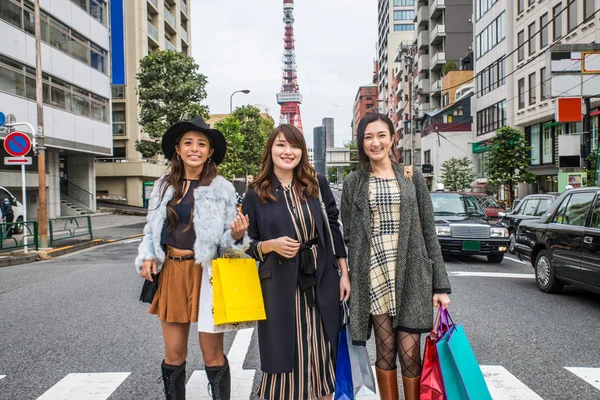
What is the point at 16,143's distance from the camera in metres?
12.4

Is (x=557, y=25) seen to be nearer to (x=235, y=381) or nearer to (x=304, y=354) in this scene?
(x=235, y=381)

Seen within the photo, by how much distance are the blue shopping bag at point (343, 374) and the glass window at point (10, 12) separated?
22224 mm

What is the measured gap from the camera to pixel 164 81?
26.9 metres

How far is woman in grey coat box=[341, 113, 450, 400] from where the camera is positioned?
2773 millimetres

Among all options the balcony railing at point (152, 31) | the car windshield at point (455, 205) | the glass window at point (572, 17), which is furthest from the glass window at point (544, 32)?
the balcony railing at point (152, 31)

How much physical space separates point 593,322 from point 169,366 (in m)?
4.95

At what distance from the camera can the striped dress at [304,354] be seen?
2766 millimetres

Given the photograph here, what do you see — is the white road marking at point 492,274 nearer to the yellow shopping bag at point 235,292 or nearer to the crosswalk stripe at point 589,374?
the crosswalk stripe at point 589,374

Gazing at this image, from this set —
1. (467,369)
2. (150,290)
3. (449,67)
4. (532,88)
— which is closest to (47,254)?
(150,290)

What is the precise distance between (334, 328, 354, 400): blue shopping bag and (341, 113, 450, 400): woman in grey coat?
92 mm

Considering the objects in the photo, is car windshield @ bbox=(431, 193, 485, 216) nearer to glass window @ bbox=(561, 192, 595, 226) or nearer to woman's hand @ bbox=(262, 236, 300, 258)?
glass window @ bbox=(561, 192, 595, 226)

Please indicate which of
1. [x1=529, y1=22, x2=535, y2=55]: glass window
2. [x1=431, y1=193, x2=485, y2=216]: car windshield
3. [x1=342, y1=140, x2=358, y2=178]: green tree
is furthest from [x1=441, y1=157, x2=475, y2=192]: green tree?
[x1=431, y1=193, x2=485, y2=216]: car windshield

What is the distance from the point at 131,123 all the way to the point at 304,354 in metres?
40.1

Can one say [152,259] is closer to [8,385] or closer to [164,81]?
[8,385]
